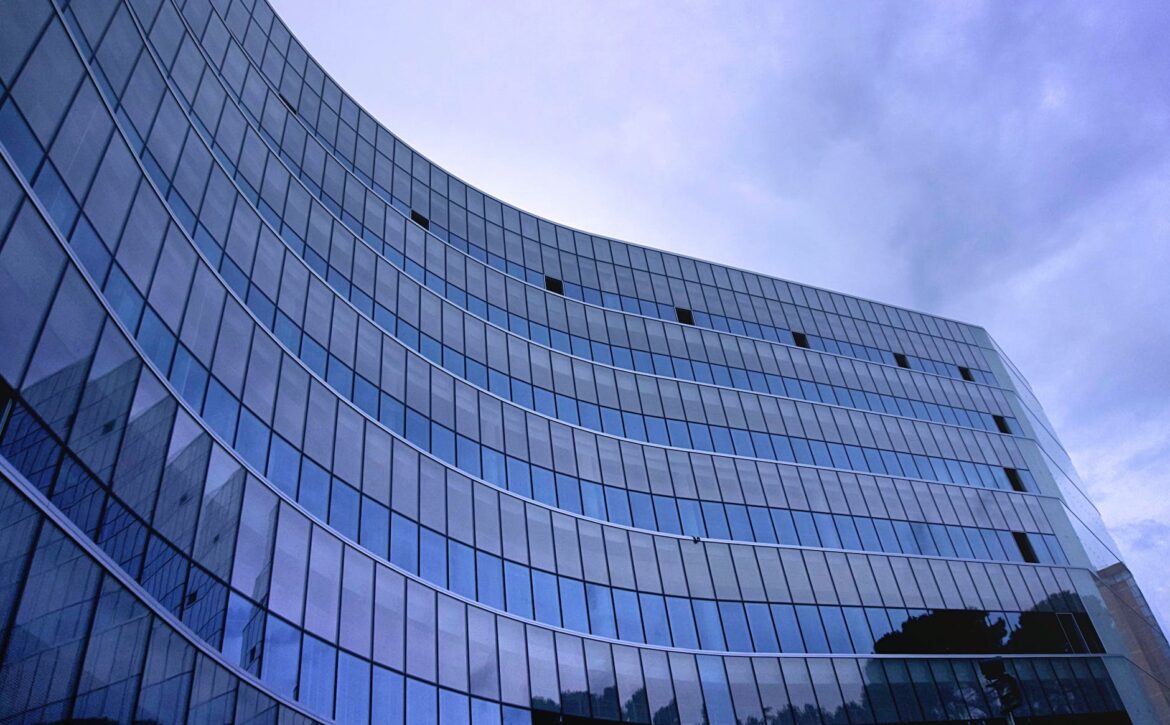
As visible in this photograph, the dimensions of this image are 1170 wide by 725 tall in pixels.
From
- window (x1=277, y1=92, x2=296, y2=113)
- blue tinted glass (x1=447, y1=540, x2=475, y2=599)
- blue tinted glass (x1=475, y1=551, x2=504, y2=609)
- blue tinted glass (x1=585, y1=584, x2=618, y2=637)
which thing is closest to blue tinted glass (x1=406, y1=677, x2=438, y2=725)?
blue tinted glass (x1=447, y1=540, x2=475, y2=599)

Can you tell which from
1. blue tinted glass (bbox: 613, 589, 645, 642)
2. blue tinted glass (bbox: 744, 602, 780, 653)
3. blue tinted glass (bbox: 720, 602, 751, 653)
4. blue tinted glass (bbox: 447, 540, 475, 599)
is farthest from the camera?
blue tinted glass (bbox: 744, 602, 780, 653)

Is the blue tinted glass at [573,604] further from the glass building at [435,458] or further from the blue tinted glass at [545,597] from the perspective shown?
the blue tinted glass at [545,597]

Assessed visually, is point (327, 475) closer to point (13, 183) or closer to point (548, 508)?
point (548, 508)

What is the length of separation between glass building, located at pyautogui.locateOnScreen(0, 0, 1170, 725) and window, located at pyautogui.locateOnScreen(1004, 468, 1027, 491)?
0.24 meters

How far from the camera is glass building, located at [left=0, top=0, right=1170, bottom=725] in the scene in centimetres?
1493

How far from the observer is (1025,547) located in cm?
4753

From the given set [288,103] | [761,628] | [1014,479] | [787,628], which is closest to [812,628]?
[787,628]

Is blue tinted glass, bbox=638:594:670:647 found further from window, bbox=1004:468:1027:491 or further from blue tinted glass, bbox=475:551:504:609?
window, bbox=1004:468:1027:491

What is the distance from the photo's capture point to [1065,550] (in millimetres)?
48531

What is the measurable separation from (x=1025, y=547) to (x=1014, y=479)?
6692 millimetres

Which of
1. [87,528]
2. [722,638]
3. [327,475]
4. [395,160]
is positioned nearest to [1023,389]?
[722,638]

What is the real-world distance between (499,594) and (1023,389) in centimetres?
5168

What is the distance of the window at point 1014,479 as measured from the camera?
172 feet

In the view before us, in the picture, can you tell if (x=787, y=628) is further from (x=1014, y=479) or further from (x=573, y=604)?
(x=1014, y=479)
